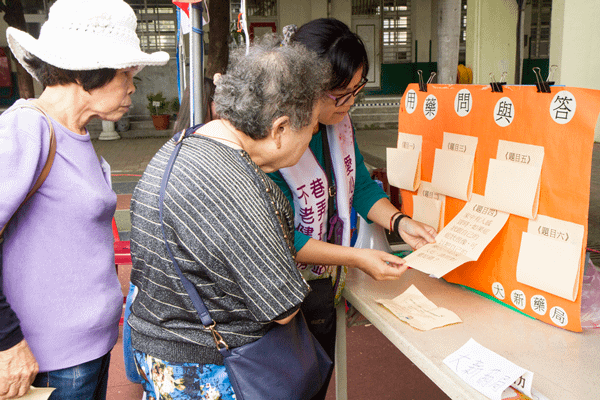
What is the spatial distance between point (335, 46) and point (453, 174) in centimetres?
54

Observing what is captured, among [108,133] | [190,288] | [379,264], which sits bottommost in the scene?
[108,133]

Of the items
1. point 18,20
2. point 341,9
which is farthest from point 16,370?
point 341,9

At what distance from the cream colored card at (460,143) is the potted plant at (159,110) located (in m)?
10.9

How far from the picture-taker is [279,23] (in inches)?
535

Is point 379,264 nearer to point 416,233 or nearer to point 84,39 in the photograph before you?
point 416,233

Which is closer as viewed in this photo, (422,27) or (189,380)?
(189,380)

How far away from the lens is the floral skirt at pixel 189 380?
3.14 ft

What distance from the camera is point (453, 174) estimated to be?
4.92ft

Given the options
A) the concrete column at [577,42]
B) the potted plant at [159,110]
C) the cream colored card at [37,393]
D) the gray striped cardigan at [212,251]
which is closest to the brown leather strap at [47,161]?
the gray striped cardigan at [212,251]

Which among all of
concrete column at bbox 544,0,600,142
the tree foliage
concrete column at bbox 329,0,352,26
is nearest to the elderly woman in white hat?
concrete column at bbox 544,0,600,142

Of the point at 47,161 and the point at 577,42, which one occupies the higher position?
the point at 577,42

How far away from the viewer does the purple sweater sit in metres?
0.98

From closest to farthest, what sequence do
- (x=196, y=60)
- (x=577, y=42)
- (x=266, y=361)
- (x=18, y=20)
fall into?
(x=266, y=361) < (x=196, y=60) < (x=577, y=42) < (x=18, y=20)

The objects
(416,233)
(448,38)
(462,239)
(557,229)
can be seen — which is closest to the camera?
(557,229)
